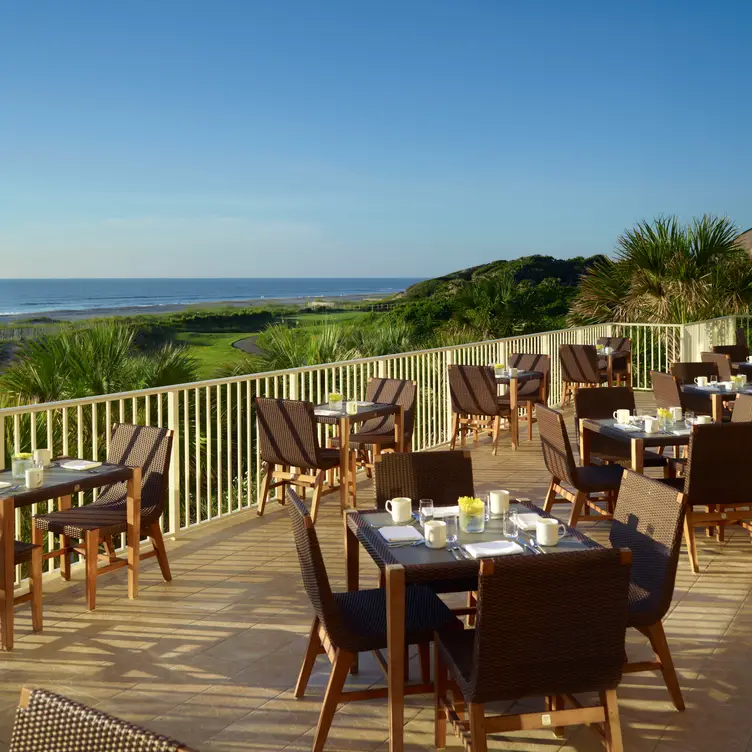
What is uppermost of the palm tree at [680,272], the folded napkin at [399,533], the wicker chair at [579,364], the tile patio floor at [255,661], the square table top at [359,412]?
the palm tree at [680,272]

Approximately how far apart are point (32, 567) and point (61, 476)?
1.63ft

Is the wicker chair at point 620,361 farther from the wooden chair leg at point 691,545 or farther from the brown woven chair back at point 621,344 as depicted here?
the wooden chair leg at point 691,545

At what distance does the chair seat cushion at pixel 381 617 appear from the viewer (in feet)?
9.91

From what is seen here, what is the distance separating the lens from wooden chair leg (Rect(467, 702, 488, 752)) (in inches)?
104

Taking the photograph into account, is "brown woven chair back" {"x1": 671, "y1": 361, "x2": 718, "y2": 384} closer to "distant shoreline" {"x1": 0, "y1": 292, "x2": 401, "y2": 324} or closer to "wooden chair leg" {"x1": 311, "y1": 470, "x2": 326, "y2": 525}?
"wooden chair leg" {"x1": 311, "y1": 470, "x2": 326, "y2": 525}

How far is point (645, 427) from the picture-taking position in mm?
5906

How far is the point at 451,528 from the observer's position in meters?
3.55

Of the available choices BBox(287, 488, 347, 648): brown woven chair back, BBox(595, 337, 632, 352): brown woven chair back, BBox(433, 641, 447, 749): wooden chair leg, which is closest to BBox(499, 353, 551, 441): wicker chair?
BBox(595, 337, 632, 352): brown woven chair back

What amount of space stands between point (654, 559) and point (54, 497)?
2.81m

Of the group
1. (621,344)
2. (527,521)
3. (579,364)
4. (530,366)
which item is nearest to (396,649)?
(527,521)

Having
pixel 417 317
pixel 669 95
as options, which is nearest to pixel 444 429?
pixel 669 95

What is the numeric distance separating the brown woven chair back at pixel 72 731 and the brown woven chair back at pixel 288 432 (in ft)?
14.7

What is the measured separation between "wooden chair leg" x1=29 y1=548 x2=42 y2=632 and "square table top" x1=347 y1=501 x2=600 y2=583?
1644 mm

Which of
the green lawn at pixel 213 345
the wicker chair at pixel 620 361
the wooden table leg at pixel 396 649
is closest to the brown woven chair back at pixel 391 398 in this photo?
the wooden table leg at pixel 396 649
